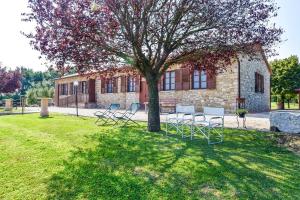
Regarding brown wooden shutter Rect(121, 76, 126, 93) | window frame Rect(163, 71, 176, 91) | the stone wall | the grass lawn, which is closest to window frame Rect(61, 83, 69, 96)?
brown wooden shutter Rect(121, 76, 126, 93)

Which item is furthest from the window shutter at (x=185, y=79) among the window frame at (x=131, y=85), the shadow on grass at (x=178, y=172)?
the shadow on grass at (x=178, y=172)

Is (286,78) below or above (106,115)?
above

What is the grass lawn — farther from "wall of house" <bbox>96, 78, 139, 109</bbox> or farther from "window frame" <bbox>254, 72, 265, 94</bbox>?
"wall of house" <bbox>96, 78, 139, 109</bbox>

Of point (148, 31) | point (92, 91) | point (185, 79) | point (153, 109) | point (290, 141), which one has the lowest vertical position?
point (290, 141)

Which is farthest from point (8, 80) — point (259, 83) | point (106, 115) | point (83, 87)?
point (259, 83)

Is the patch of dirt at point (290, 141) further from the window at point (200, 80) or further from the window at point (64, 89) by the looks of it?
the window at point (64, 89)

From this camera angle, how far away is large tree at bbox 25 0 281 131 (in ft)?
22.4

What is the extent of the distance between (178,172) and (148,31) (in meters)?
4.89

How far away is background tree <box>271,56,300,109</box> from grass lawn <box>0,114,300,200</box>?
26726 millimetres

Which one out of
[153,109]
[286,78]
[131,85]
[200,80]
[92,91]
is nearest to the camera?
[153,109]

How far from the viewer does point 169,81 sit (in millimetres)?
18375

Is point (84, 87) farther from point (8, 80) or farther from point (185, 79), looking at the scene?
point (185, 79)

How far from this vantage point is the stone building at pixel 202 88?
14.9m

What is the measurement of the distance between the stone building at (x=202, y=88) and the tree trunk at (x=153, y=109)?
1986 mm
